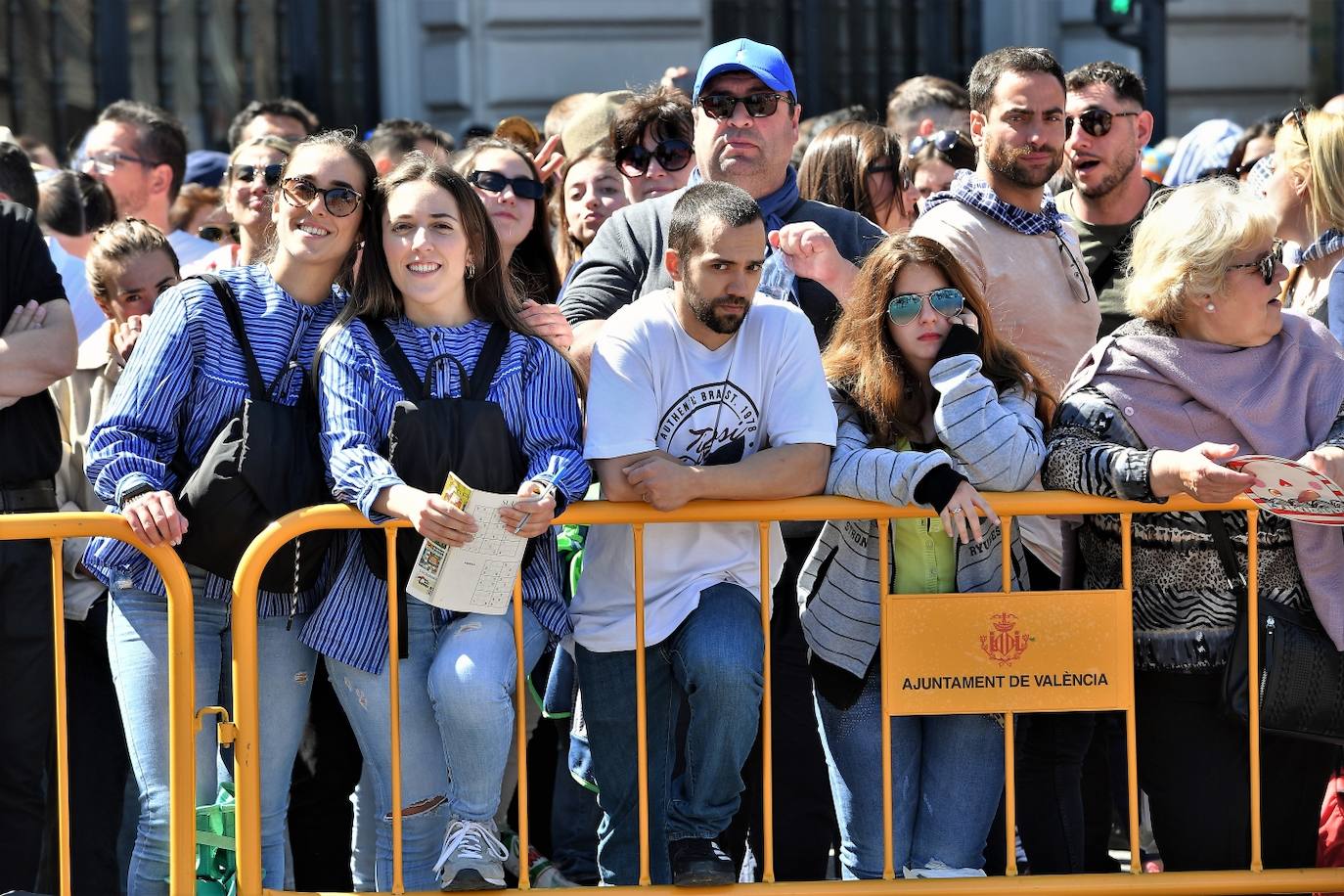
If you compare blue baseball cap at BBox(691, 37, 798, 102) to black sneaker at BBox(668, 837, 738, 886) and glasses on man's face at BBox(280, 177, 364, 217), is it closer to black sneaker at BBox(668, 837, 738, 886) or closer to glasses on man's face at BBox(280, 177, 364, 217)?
glasses on man's face at BBox(280, 177, 364, 217)

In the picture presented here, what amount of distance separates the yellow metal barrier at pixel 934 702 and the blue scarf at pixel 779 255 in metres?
0.81

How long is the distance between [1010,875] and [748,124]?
6.65 ft

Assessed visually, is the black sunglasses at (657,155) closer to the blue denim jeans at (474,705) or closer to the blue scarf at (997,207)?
the blue scarf at (997,207)

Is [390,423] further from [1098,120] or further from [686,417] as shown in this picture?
[1098,120]

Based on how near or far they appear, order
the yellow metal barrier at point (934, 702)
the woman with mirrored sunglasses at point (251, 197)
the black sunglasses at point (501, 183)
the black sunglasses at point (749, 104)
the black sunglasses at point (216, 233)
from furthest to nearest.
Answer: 1. the black sunglasses at point (216, 233)
2. the black sunglasses at point (501, 183)
3. the black sunglasses at point (749, 104)
4. the woman with mirrored sunglasses at point (251, 197)
5. the yellow metal barrier at point (934, 702)

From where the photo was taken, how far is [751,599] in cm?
401

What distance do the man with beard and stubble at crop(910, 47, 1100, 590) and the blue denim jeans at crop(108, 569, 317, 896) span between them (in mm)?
1879

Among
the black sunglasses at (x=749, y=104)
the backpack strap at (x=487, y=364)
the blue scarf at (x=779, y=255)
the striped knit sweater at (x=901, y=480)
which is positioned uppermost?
the black sunglasses at (x=749, y=104)

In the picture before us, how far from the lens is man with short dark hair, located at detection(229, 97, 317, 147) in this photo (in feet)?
25.4

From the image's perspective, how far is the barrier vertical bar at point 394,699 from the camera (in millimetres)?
3848

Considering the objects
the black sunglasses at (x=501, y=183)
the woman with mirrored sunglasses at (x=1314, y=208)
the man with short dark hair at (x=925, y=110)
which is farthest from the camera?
the man with short dark hair at (x=925, y=110)

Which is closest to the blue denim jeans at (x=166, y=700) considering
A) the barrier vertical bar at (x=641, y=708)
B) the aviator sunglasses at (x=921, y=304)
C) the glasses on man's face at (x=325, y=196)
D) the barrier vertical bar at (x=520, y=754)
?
the barrier vertical bar at (x=520, y=754)

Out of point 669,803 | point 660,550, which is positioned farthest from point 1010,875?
point 660,550

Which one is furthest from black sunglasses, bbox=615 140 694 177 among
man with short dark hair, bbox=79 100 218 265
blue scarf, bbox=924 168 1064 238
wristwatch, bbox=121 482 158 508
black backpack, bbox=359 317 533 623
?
man with short dark hair, bbox=79 100 218 265
